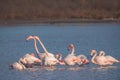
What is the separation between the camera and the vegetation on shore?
119 ft

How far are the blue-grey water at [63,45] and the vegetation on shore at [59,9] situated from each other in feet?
7.04

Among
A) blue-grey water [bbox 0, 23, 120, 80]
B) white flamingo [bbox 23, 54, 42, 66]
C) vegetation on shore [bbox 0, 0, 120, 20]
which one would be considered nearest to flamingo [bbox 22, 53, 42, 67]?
white flamingo [bbox 23, 54, 42, 66]

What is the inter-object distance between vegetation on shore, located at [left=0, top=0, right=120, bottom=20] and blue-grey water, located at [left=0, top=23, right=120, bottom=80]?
7.04 feet

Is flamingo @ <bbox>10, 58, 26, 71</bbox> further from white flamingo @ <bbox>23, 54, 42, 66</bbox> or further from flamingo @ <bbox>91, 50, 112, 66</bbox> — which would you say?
flamingo @ <bbox>91, 50, 112, 66</bbox>

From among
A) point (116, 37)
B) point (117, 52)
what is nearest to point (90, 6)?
point (116, 37)

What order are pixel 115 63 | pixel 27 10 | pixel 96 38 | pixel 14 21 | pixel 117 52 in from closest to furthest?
pixel 115 63
pixel 117 52
pixel 96 38
pixel 14 21
pixel 27 10

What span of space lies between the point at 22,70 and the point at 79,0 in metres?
24.4

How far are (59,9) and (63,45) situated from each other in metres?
15.4

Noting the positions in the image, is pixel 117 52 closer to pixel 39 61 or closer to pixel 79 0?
pixel 39 61

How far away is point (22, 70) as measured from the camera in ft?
56.2

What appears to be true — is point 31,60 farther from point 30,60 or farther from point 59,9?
point 59,9

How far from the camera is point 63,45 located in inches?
902

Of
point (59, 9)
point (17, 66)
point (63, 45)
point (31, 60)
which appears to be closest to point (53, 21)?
point (59, 9)

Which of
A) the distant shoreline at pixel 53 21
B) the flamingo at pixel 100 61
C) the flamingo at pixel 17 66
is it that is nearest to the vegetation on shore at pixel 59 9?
the distant shoreline at pixel 53 21
